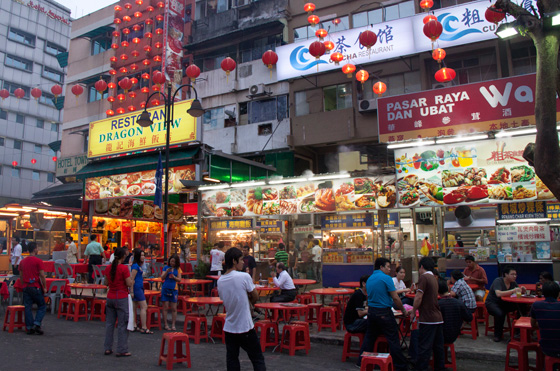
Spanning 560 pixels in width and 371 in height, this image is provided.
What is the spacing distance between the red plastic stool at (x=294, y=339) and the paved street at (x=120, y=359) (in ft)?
0.46

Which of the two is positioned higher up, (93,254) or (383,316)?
(93,254)

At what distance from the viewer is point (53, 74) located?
48500 millimetres

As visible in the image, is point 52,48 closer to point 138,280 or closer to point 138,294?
point 138,280

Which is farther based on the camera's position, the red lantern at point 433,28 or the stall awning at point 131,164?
the stall awning at point 131,164

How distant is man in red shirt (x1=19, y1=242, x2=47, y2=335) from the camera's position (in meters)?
9.07

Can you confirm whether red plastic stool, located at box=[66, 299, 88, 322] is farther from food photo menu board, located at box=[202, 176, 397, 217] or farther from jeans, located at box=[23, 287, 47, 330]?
food photo menu board, located at box=[202, 176, 397, 217]

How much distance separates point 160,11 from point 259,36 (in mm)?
8222

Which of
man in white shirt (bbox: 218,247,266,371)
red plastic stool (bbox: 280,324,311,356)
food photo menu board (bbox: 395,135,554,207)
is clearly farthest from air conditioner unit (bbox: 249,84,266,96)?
man in white shirt (bbox: 218,247,266,371)

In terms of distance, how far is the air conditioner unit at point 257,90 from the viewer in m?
23.4

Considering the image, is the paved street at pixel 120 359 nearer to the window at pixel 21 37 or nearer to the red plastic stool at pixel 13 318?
the red plastic stool at pixel 13 318

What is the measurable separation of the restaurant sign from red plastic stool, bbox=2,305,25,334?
33.8 ft

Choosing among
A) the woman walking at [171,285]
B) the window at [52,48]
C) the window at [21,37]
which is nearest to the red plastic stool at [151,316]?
the woman walking at [171,285]

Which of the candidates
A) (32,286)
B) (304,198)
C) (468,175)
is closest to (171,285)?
(32,286)

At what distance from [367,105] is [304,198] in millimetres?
7834
